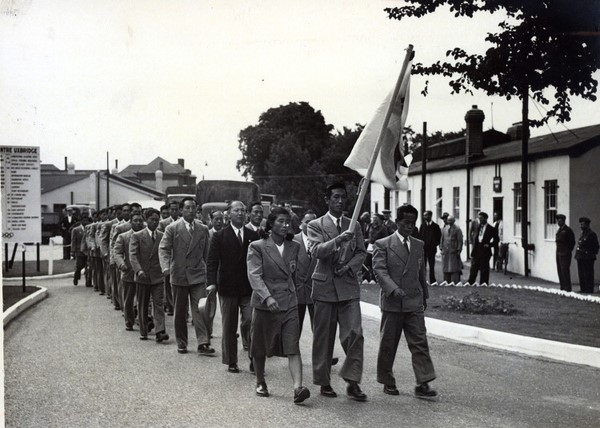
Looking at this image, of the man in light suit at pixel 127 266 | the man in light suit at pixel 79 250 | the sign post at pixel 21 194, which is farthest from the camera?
the man in light suit at pixel 79 250

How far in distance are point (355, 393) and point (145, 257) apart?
5434mm

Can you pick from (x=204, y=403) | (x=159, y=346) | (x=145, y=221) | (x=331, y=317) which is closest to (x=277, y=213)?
(x=331, y=317)

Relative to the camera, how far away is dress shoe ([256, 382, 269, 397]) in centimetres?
833

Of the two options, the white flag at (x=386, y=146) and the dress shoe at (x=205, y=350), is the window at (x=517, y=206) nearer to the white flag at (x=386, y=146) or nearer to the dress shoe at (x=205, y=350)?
the dress shoe at (x=205, y=350)

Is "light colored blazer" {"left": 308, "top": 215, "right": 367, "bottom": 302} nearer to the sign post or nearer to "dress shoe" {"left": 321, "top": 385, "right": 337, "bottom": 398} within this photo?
"dress shoe" {"left": 321, "top": 385, "right": 337, "bottom": 398}

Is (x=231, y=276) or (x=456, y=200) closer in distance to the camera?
(x=231, y=276)

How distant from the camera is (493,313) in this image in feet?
48.0

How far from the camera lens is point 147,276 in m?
12.5

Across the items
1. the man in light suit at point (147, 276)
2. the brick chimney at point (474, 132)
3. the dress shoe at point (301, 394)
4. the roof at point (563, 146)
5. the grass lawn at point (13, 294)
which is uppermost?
the brick chimney at point (474, 132)

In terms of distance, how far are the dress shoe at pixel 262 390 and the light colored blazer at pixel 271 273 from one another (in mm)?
786

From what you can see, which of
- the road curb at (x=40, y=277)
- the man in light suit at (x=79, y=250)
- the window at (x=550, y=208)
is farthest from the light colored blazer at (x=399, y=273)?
the road curb at (x=40, y=277)

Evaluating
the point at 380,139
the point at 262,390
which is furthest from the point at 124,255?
the point at 380,139

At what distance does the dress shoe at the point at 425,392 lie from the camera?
8242 millimetres

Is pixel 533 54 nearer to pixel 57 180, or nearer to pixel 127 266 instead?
pixel 127 266
